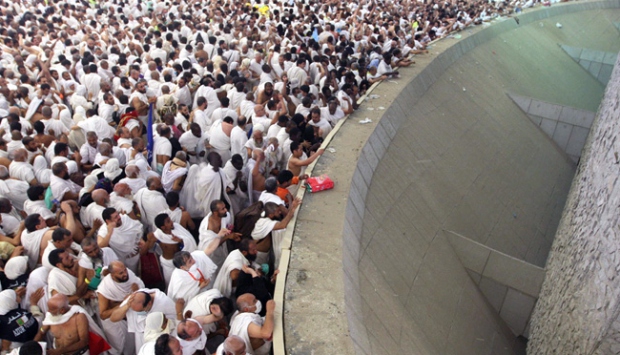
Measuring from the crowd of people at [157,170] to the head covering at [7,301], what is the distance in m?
0.01

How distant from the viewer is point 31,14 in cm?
1387

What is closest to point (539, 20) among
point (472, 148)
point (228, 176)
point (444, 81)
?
point (444, 81)

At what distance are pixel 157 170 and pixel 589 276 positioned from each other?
5.99 metres

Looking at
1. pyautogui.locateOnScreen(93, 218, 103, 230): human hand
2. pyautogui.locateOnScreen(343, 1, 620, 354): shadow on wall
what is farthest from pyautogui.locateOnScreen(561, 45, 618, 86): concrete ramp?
pyautogui.locateOnScreen(93, 218, 103, 230): human hand

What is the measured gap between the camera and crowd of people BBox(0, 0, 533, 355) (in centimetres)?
424

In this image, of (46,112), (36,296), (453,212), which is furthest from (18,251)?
(453,212)

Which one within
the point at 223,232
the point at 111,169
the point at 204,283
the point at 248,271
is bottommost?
the point at 204,283

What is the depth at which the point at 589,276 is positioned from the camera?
5012 mm

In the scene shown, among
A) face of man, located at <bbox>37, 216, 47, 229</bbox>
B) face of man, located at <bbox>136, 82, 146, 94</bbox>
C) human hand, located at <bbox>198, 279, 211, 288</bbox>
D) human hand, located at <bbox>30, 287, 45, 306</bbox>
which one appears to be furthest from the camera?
face of man, located at <bbox>136, 82, 146, 94</bbox>

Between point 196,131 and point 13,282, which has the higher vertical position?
point 196,131

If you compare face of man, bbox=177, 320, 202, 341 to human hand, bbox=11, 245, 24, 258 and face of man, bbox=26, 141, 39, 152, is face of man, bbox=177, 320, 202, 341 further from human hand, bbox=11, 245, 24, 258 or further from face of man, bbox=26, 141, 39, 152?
face of man, bbox=26, 141, 39, 152

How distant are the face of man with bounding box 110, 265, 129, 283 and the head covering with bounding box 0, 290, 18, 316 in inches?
38.7

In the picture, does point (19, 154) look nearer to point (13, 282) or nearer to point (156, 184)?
point (156, 184)

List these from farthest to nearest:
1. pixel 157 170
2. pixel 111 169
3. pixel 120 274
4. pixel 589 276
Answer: pixel 157 170, pixel 111 169, pixel 589 276, pixel 120 274
